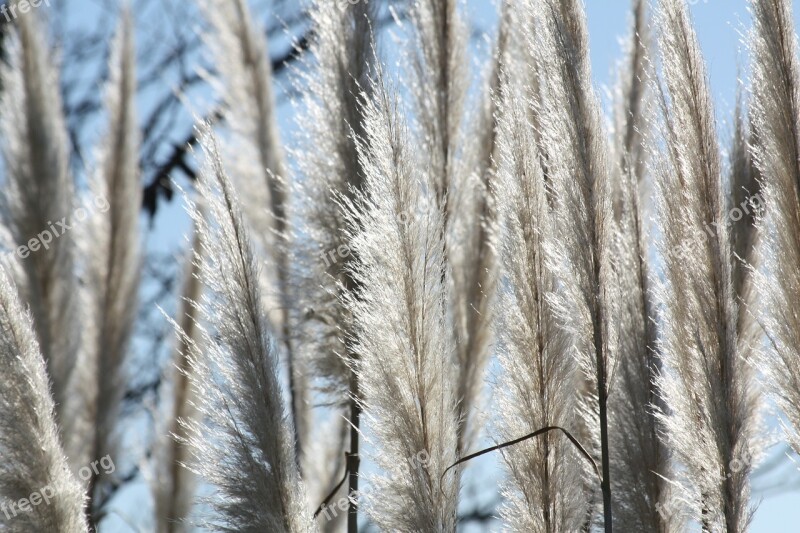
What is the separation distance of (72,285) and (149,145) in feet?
13.1

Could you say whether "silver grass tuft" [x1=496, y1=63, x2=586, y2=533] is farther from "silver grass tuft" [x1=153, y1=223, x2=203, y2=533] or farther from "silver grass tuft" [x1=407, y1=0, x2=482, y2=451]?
"silver grass tuft" [x1=153, y1=223, x2=203, y2=533]

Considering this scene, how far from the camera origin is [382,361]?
199 cm

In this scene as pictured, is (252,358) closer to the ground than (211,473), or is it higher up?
higher up

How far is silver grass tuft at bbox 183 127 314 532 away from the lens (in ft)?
6.79

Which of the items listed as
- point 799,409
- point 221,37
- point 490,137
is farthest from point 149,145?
point 799,409

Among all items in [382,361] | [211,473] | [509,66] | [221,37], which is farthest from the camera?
[221,37]

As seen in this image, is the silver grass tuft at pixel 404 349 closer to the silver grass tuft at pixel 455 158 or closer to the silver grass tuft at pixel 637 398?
the silver grass tuft at pixel 637 398

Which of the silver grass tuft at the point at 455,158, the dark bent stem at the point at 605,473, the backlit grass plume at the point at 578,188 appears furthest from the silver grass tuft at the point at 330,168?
the dark bent stem at the point at 605,473

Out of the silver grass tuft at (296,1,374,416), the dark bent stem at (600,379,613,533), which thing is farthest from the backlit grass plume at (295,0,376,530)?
the dark bent stem at (600,379,613,533)

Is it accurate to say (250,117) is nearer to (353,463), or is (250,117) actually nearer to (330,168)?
A: (330,168)

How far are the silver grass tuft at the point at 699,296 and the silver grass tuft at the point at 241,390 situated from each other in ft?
2.65

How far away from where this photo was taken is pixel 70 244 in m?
3.36

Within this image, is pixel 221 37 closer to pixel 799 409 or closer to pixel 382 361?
pixel 382 361

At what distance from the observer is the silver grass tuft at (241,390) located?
81.5 inches
